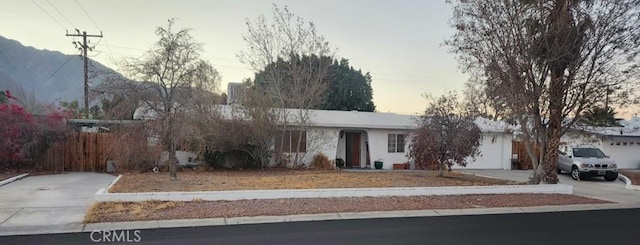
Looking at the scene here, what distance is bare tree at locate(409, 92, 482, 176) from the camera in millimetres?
15953

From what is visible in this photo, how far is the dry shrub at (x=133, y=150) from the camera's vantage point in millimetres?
13820

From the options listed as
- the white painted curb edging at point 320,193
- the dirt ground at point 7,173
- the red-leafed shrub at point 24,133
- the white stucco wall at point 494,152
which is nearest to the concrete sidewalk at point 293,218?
the white painted curb edging at point 320,193

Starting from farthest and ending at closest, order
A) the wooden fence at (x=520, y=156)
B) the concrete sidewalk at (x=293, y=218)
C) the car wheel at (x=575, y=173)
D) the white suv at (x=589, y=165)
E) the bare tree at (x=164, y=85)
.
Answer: the wooden fence at (x=520, y=156), the car wheel at (x=575, y=173), the white suv at (x=589, y=165), the bare tree at (x=164, y=85), the concrete sidewalk at (x=293, y=218)

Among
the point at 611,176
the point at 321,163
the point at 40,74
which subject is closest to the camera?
the point at 611,176

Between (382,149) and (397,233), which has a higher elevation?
(382,149)

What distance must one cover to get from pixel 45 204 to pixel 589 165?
19.2 meters

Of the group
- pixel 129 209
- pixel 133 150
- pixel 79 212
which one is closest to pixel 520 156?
pixel 133 150

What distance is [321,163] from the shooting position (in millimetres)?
20375

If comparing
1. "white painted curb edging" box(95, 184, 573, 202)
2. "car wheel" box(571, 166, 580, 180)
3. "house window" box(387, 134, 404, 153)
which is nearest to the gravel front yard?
"white painted curb edging" box(95, 184, 573, 202)

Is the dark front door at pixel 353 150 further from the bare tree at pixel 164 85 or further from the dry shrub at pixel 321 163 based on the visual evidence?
the bare tree at pixel 164 85

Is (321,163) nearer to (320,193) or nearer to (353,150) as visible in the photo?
(353,150)

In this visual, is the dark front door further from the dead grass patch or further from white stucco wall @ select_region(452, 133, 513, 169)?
the dead grass patch

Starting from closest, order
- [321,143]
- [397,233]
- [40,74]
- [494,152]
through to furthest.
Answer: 1. [397,233]
2. [321,143]
3. [494,152]
4. [40,74]

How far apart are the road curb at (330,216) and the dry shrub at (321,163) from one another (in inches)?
404
